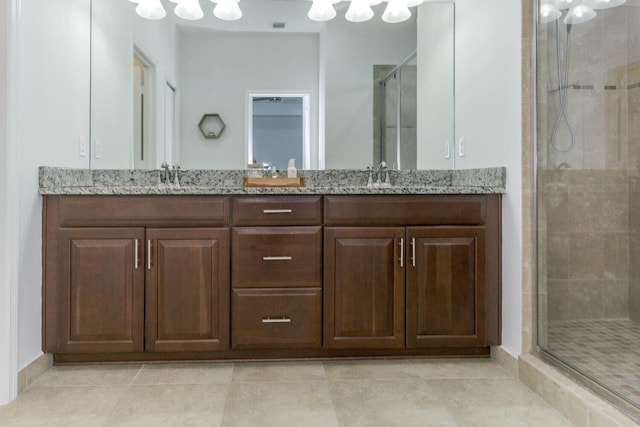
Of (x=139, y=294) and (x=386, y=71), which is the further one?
(x=386, y=71)

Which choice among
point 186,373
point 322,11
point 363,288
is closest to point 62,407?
point 186,373

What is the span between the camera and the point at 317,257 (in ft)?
6.93

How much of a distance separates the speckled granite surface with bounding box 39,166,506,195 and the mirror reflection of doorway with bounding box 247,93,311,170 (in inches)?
5.6

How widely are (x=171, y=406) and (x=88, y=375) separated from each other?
523mm

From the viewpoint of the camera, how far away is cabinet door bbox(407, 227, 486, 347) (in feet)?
7.00

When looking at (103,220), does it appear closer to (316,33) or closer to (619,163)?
(316,33)

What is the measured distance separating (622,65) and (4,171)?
8.80ft

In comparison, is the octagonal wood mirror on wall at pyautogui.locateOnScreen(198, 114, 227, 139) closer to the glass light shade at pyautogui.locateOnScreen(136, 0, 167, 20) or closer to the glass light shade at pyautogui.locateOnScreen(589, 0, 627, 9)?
the glass light shade at pyautogui.locateOnScreen(136, 0, 167, 20)

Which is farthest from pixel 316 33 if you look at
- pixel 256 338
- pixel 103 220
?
pixel 256 338

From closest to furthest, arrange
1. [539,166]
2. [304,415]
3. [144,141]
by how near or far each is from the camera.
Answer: [304,415] → [539,166] → [144,141]

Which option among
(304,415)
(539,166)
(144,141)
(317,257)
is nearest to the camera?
(304,415)

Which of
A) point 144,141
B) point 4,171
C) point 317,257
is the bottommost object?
point 317,257

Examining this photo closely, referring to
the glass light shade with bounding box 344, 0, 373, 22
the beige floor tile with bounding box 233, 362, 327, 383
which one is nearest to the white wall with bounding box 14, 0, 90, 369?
the beige floor tile with bounding box 233, 362, 327, 383

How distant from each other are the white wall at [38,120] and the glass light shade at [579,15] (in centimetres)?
224
